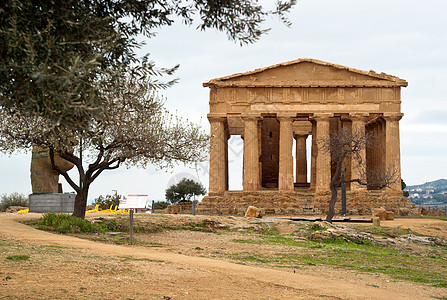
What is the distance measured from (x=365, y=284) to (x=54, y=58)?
8.91 metres

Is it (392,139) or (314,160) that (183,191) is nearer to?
(314,160)

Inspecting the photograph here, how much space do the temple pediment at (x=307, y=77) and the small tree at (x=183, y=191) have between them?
28394 millimetres

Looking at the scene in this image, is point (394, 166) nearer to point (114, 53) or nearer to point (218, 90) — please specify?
point (218, 90)

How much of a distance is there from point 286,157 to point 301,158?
1224cm

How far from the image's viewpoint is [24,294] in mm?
9180

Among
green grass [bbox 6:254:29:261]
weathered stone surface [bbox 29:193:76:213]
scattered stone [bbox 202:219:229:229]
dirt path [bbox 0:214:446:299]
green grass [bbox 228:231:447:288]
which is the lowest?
green grass [bbox 228:231:447:288]

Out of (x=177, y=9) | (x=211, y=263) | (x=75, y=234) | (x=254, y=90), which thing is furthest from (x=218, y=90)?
(x=177, y=9)

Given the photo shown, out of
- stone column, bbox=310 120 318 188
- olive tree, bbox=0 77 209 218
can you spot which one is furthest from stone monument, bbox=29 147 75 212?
stone column, bbox=310 120 318 188

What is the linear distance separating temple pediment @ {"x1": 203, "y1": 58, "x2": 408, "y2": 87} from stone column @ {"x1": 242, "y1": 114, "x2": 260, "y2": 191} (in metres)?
3.15

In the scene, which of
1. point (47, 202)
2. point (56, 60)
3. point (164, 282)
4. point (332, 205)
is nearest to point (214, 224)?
point (332, 205)

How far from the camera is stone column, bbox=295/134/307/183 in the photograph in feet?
188

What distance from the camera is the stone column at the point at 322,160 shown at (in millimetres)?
45875

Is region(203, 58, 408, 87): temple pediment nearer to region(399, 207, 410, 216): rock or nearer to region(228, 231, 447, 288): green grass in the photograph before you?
region(399, 207, 410, 216): rock

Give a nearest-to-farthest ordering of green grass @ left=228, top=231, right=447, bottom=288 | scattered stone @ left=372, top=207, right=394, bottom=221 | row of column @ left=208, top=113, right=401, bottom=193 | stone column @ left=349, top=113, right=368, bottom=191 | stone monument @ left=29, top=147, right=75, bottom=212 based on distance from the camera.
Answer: green grass @ left=228, top=231, right=447, bottom=288, stone monument @ left=29, top=147, right=75, bottom=212, scattered stone @ left=372, top=207, right=394, bottom=221, stone column @ left=349, top=113, right=368, bottom=191, row of column @ left=208, top=113, right=401, bottom=193
